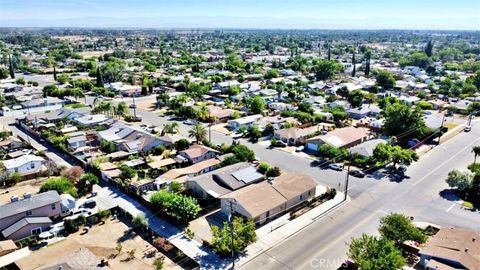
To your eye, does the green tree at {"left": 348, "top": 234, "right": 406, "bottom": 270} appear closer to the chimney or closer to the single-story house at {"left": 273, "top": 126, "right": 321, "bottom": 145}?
the chimney

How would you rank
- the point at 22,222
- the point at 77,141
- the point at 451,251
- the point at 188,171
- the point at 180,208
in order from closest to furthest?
the point at 451,251 → the point at 22,222 → the point at 180,208 → the point at 188,171 → the point at 77,141

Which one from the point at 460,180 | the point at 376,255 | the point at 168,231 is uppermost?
the point at 376,255

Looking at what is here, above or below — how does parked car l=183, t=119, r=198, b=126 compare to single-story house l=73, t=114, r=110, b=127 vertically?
below

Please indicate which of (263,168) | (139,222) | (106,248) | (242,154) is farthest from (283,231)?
(242,154)

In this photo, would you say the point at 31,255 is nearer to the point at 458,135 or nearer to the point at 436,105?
the point at 458,135

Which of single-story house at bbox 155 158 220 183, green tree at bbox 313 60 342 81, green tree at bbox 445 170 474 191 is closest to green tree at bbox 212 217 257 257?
single-story house at bbox 155 158 220 183

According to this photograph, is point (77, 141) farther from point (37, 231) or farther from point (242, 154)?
point (242, 154)

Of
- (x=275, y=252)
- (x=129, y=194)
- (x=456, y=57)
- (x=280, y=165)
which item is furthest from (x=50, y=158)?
(x=456, y=57)
